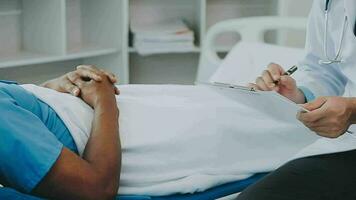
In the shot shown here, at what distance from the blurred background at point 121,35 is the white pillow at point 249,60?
0.55 metres

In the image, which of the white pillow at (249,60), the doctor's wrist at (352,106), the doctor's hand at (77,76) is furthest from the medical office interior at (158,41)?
the doctor's wrist at (352,106)

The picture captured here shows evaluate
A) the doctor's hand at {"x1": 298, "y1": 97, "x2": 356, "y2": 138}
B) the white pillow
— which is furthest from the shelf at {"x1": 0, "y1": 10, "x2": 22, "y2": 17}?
the doctor's hand at {"x1": 298, "y1": 97, "x2": 356, "y2": 138}

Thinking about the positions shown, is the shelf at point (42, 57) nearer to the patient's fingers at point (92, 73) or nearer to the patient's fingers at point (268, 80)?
the patient's fingers at point (92, 73)

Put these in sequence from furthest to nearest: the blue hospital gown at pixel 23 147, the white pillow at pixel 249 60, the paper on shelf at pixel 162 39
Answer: the paper on shelf at pixel 162 39, the white pillow at pixel 249 60, the blue hospital gown at pixel 23 147

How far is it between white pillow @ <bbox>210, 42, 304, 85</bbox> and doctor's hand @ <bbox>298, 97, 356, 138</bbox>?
3.20ft

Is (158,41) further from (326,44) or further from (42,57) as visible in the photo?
(326,44)

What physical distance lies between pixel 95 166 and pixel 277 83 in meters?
0.57

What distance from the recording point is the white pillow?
7.79ft

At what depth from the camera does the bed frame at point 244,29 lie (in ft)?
8.68

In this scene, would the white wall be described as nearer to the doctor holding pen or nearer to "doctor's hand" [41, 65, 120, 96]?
the doctor holding pen

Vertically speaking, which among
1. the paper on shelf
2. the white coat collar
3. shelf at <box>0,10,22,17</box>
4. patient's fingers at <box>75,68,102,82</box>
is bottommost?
the paper on shelf

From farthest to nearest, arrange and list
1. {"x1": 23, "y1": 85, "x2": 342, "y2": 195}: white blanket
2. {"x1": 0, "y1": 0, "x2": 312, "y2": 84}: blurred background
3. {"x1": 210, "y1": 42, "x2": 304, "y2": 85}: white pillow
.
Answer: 1. {"x1": 0, "y1": 0, "x2": 312, "y2": 84}: blurred background
2. {"x1": 210, "y1": 42, "x2": 304, "y2": 85}: white pillow
3. {"x1": 23, "y1": 85, "x2": 342, "y2": 195}: white blanket

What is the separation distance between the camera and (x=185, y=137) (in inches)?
61.4

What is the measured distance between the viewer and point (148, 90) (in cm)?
175
